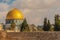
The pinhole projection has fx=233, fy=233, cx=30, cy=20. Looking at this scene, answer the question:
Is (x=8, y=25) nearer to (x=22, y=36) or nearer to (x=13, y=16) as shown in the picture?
(x=13, y=16)

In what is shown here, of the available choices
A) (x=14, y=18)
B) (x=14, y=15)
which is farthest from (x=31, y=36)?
(x=14, y=18)

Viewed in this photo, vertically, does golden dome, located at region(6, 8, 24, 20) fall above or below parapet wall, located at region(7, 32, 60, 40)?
above

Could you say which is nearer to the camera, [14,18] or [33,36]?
[33,36]

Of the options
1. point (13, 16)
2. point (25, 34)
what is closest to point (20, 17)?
point (13, 16)

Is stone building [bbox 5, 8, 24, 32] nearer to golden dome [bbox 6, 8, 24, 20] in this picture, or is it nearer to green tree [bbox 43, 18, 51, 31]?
golden dome [bbox 6, 8, 24, 20]

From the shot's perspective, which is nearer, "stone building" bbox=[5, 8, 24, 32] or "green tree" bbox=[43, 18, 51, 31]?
"green tree" bbox=[43, 18, 51, 31]

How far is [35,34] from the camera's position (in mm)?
13703

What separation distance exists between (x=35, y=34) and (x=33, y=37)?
21cm

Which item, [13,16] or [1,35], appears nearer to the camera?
[1,35]

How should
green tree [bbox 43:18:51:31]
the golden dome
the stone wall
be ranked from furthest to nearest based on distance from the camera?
the golden dome
green tree [bbox 43:18:51:31]
the stone wall

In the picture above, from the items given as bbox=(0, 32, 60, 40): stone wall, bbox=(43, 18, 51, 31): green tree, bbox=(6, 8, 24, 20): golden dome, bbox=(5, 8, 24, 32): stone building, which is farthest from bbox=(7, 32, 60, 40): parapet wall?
bbox=(6, 8, 24, 20): golden dome

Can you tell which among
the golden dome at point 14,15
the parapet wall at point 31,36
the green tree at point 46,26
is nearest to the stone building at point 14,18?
Result: the golden dome at point 14,15

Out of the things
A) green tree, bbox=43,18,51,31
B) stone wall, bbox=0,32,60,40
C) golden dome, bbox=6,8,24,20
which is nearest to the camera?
stone wall, bbox=0,32,60,40

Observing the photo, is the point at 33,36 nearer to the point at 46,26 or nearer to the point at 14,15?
the point at 46,26
